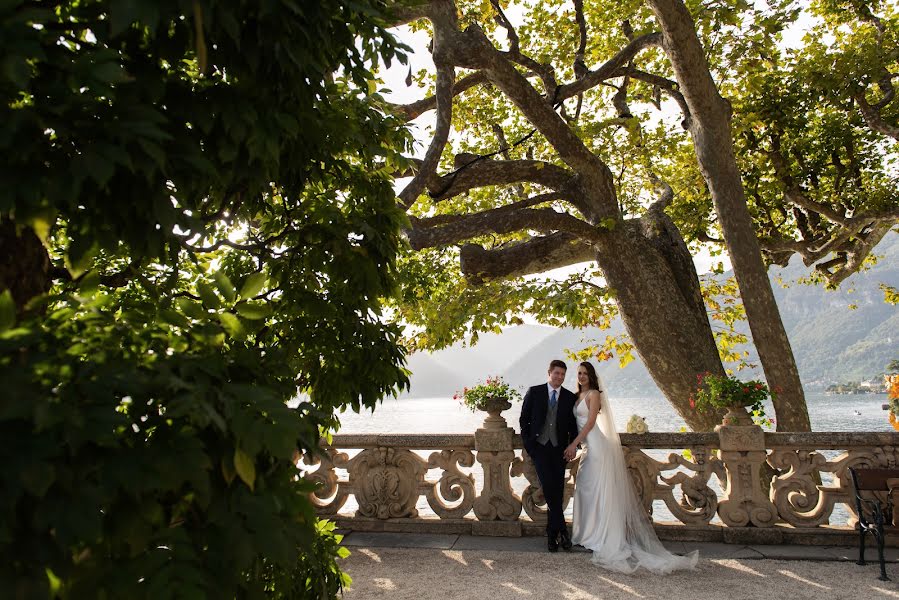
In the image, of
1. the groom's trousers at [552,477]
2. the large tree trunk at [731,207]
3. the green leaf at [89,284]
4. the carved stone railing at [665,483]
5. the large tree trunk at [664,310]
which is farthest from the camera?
the large tree trunk at [664,310]

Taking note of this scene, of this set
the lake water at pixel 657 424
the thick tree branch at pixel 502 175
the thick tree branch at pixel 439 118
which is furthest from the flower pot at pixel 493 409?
the thick tree branch at pixel 502 175

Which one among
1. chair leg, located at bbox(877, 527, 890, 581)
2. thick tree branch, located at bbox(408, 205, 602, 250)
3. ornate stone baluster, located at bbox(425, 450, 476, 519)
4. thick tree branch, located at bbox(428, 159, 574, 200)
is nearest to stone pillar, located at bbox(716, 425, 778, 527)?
chair leg, located at bbox(877, 527, 890, 581)

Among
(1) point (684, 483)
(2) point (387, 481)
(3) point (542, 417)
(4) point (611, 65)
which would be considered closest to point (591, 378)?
(3) point (542, 417)

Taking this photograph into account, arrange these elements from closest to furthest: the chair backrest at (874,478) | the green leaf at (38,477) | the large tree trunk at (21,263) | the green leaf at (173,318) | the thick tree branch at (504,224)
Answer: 1. the green leaf at (38,477)
2. the green leaf at (173,318)
3. the large tree trunk at (21,263)
4. the chair backrest at (874,478)
5. the thick tree branch at (504,224)

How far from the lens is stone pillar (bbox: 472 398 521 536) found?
748 cm

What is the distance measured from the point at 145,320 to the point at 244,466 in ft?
2.21

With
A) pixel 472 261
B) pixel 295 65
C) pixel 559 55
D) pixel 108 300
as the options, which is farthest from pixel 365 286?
pixel 559 55

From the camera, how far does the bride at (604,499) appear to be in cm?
637

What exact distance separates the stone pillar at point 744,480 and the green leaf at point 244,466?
21.6 feet

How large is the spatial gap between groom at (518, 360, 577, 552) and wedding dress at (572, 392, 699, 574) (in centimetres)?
18

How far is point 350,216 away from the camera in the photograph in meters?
3.07

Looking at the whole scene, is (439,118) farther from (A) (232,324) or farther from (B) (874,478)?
(A) (232,324)

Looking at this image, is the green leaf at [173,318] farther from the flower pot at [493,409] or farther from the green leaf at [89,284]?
the flower pot at [493,409]

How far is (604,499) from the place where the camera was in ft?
22.3
